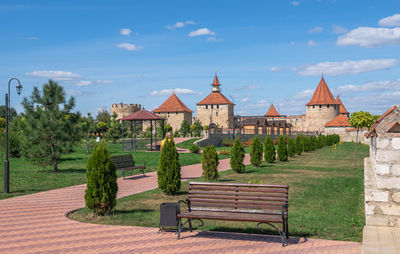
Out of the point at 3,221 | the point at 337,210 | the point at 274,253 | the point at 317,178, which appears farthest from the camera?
the point at 317,178

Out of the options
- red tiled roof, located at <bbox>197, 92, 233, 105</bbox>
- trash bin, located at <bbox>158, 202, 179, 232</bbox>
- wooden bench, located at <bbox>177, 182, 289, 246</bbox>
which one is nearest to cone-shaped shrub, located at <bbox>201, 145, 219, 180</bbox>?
wooden bench, located at <bbox>177, 182, 289, 246</bbox>

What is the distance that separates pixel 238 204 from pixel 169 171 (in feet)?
14.6

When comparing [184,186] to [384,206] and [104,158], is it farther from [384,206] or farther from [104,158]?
[384,206]

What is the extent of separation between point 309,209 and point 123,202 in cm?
459

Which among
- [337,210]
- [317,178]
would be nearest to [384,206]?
[337,210]

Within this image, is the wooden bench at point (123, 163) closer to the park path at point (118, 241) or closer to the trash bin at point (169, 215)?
the park path at point (118, 241)

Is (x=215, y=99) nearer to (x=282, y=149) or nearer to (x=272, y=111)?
(x=272, y=111)

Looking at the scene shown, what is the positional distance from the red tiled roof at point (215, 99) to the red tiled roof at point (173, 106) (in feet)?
13.1

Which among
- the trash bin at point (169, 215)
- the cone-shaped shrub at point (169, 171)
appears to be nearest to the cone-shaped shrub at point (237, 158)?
the cone-shaped shrub at point (169, 171)

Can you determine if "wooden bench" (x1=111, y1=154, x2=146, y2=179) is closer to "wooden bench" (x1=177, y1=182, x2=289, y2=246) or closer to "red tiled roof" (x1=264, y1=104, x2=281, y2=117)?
"wooden bench" (x1=177, y1=182, x2=289, y2=246)

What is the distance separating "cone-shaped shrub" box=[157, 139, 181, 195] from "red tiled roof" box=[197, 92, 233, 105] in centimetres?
6914

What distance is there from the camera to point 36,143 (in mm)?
17469

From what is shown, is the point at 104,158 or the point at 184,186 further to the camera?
the point at 184,186

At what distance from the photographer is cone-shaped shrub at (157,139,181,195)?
11078mm
